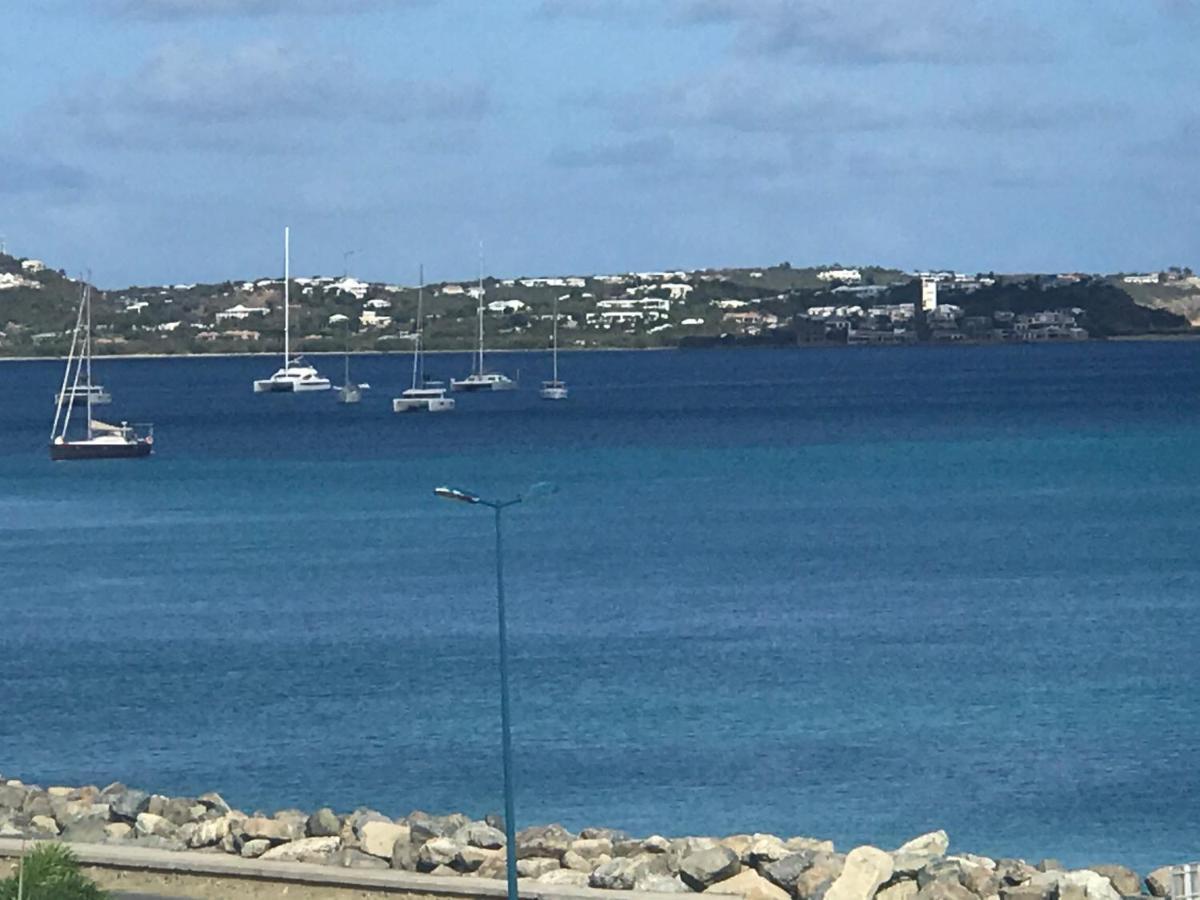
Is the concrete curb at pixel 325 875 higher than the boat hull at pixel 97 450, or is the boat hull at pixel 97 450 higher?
the boat hull at pixel 97 450

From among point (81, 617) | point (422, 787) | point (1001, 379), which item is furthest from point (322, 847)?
point (1001, 379)

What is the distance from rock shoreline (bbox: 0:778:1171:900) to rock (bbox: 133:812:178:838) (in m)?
0.02

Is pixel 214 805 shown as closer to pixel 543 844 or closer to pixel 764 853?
pixel 543 844

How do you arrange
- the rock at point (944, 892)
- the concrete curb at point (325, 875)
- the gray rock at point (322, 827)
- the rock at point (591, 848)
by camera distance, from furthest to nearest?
1. the gray rock at point (322, 827)
2. the rock at point (591, 848)
3. the rock at point (944, 892)
4. the concrete curb at point (325, 875)

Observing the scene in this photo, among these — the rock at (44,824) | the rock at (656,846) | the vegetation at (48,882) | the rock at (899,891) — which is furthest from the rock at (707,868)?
the vegetation at (48,882)

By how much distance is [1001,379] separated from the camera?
649ft

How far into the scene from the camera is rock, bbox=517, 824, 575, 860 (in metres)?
27.0

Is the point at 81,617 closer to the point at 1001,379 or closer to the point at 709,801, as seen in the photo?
the point at 709,801

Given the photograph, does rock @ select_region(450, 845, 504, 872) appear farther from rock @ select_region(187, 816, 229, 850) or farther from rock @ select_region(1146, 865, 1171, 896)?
rock @ select_region(1146, 865, 1171, 896)

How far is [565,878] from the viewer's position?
997 inches

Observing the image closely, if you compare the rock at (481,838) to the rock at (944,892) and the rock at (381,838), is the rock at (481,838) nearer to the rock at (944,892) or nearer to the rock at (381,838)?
the rock at (381,838)

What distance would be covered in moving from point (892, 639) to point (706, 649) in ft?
13.7

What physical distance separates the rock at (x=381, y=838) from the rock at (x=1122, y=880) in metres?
7.48

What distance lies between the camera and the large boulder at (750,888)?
24688 millimetres
